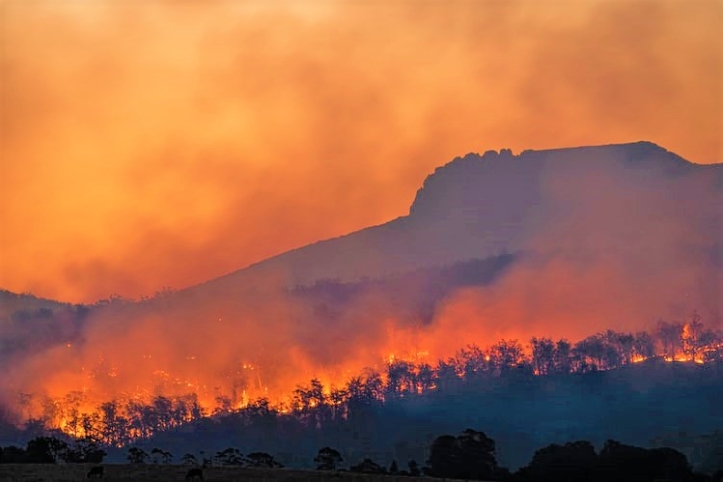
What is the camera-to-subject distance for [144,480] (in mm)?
156250

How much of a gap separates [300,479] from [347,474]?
1008 cm

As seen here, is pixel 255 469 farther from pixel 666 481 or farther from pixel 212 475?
pixel 666 481

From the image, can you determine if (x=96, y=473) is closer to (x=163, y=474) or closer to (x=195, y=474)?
(x=163, y=474)

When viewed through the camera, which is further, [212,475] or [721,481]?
[721,481]

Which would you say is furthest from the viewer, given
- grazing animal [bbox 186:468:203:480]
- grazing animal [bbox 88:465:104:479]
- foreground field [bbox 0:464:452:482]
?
grazing animal [bbox 88:465:104:479]

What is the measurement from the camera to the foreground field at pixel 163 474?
6279 inches

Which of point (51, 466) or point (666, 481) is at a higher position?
point (51, 466)

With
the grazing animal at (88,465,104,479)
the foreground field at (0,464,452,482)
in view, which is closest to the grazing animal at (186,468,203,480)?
the foreground field at (0,464,452,482)

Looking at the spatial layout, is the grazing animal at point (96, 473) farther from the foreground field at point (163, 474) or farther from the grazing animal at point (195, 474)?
the grazing animal at point (195, 474)

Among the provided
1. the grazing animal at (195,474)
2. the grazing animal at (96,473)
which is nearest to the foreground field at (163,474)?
the grazing animal at (96,473)

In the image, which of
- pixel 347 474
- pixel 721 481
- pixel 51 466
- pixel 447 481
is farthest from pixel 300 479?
pixel 721 481

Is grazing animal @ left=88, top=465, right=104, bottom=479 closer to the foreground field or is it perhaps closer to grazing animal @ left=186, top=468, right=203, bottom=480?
the foreground field

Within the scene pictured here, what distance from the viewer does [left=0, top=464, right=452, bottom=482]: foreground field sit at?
159 metres

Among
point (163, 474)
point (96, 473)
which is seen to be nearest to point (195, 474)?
point (163, 474)
